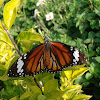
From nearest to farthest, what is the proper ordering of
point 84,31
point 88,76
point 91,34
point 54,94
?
point 54,94 < point 88,76 < point 91,34 < point 84,31

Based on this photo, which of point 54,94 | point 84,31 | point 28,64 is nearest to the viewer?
point 54,94

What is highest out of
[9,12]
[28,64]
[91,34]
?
[9,12]

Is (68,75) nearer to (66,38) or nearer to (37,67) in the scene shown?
(37,67)

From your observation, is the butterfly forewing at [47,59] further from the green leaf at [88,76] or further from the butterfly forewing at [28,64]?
the green leaf at [88,76]

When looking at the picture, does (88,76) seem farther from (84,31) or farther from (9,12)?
(9,12)

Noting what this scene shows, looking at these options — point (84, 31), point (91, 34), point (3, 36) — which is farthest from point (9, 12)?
point (84, 31)

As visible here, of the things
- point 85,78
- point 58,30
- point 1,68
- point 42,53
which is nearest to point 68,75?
point 42,53

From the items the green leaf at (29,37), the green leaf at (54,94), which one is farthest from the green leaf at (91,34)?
the green leaf at (54,94)
